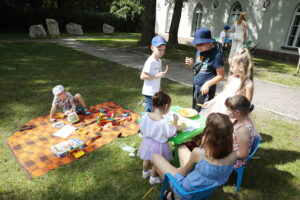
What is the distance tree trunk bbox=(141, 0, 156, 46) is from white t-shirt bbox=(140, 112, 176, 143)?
12460 millimetres

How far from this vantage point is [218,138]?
6.84ft

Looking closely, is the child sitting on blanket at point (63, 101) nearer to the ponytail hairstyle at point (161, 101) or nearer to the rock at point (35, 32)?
the ponytail hairstyle at point (161, 101)

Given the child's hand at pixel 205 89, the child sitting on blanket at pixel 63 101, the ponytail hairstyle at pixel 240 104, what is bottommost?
the child sitting on blanket at pixel 63 101

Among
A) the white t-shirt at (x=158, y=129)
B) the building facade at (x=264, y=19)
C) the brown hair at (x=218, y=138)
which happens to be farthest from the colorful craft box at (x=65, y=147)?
the building facade at (x=264, y=19)

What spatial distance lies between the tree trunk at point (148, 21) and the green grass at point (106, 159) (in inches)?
298

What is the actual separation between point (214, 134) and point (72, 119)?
3.40m

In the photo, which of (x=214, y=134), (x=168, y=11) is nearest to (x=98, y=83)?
(x=214, y=134)

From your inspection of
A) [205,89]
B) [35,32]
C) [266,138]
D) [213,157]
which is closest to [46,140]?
[205,89]

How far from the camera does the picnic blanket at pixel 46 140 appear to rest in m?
3.39

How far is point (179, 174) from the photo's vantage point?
2.38 metres

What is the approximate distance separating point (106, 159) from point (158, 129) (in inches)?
52.1

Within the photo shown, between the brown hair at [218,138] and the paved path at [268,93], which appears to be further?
the paved path at [268,93]

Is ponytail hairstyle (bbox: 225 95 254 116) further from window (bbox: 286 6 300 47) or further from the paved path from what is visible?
window (bbox: 286 6 300 47)

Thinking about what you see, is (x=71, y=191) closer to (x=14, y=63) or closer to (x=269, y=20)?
(x=14, y=63)
